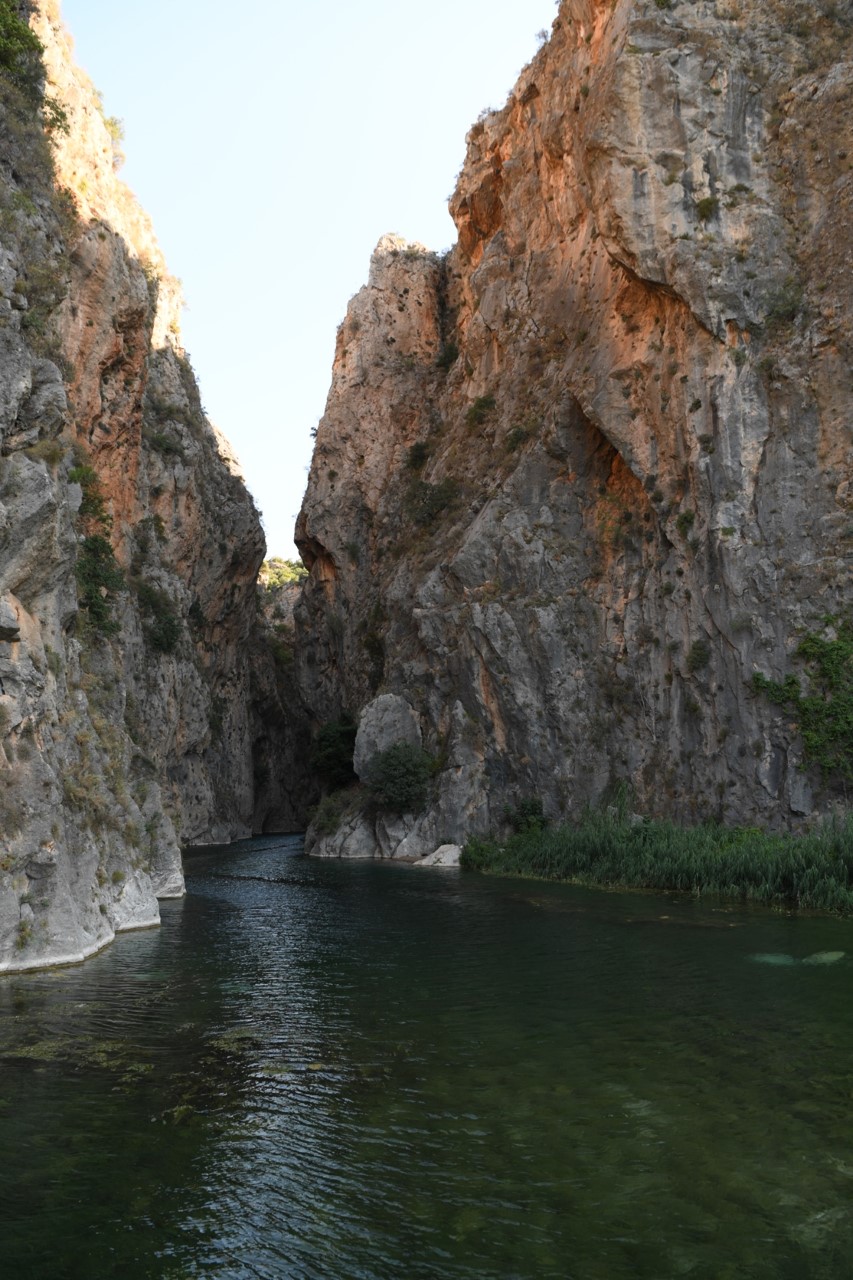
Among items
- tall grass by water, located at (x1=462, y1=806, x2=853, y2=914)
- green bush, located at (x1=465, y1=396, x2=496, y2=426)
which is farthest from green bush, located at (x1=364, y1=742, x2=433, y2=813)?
green bush, located at (x1=465, y1=396, x2=496, y2=426)

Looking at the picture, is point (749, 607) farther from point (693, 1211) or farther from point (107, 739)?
point (693, 1211)

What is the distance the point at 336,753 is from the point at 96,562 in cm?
2741

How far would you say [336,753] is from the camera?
56688 mm

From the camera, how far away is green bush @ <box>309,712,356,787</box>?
56.6 m

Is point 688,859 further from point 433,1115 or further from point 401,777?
point 433,1115

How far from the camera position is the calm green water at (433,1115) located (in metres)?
7.22

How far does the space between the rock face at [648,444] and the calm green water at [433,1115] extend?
18.8m

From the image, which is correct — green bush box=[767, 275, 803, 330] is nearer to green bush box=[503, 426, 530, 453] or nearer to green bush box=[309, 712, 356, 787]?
green bush box=[503, 426, 530, 453]

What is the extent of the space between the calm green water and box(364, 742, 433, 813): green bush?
26632 millimetres

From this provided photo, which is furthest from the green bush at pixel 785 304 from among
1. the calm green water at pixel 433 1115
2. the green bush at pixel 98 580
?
Result: the calm green water at pixel 433 1115

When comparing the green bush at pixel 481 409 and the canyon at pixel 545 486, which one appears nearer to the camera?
the canyon at pixel 545 486

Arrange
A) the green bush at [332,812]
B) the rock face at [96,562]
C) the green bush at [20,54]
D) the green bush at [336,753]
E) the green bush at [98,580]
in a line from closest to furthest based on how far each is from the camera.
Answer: the rock face at [96,562] → the green bush at [20,54] → the green bush at [98,580] → the green bush at [332,812] → the green bush at [336,753]

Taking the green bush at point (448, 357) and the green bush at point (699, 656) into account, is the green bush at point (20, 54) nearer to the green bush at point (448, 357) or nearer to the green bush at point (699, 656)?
the green bush at point (699, 656)

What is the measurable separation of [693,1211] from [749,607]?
29.3 meters
